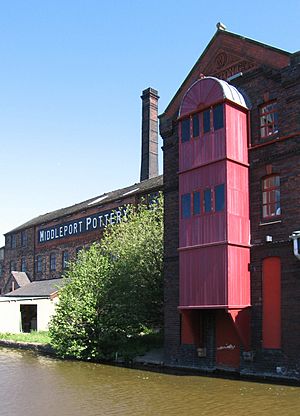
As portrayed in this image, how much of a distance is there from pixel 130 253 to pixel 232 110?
28.5 ft

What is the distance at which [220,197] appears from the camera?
57.7ft

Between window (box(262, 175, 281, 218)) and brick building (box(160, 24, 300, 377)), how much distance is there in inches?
1.3

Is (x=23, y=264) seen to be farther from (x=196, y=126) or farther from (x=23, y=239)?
(x=196, y=126)

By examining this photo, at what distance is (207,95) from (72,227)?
24550 mm

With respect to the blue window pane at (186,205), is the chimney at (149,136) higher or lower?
higher

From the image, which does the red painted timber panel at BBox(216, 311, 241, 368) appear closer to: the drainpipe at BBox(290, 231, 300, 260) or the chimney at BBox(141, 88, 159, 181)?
the drainpipe at BBox(290, 231, 300, 260)

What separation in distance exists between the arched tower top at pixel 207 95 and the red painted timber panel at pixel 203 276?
5009mm

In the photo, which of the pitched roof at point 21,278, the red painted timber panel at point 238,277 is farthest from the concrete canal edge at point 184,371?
the pitched roof at point 21,278

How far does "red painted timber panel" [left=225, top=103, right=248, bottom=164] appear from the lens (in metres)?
17.8

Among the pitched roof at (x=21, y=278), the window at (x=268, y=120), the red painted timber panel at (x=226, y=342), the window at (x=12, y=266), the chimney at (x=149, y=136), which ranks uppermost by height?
the chimney at (x=149, y=136)

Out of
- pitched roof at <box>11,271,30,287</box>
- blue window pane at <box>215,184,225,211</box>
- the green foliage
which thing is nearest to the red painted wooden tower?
blue window pane at <box>215,184,225,211</box>

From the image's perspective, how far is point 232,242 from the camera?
17125mm

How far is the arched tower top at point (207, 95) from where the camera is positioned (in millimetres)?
18078

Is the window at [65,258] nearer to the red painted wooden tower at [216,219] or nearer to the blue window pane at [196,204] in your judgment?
the red painted wooden tower at [216,219]
